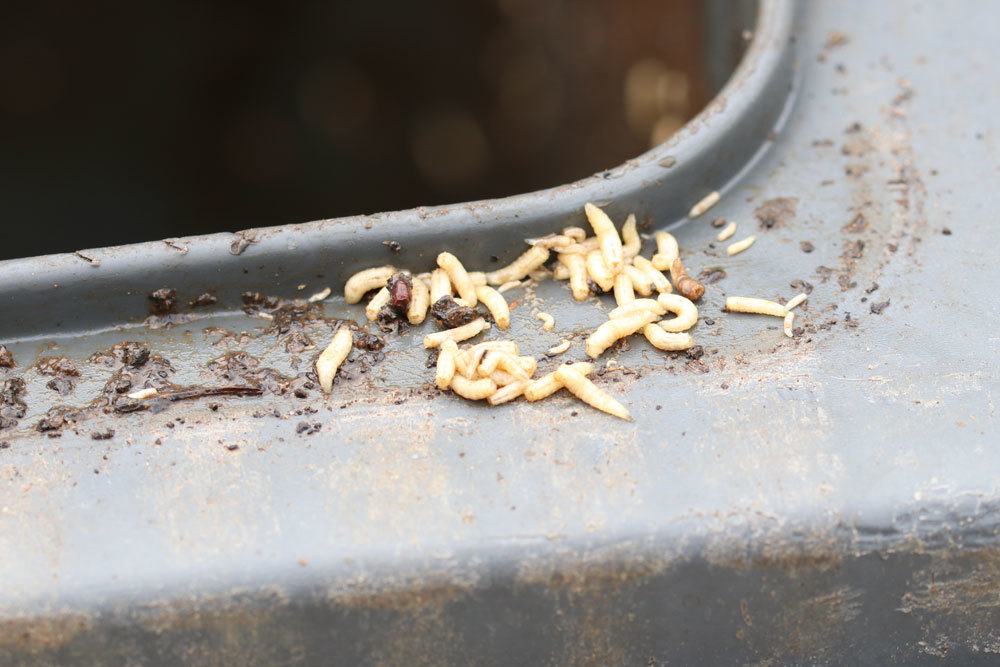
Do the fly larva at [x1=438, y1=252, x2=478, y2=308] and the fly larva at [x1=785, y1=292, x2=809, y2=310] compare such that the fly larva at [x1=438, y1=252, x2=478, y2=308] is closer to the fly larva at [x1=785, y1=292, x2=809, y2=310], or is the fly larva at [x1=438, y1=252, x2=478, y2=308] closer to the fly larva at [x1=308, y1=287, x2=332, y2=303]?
the fly larva at [x1=308, y1=287, x2=332, y2=303]

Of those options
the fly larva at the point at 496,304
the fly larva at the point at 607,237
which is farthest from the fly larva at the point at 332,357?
the fly larva at the point at 607,237

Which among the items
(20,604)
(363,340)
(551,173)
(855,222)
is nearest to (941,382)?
(855,222)

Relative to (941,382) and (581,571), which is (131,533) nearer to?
(581,571)

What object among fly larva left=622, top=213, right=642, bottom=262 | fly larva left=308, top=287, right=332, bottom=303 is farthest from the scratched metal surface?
fly larva left=622, top=213, right=642, bottom=262

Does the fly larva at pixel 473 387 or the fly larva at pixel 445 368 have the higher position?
the fly larva at pixel 445 368

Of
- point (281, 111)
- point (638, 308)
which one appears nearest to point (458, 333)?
point (638, 308)

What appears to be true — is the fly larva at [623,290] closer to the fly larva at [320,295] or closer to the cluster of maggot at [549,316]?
the cluster of maggot at [549,316]
